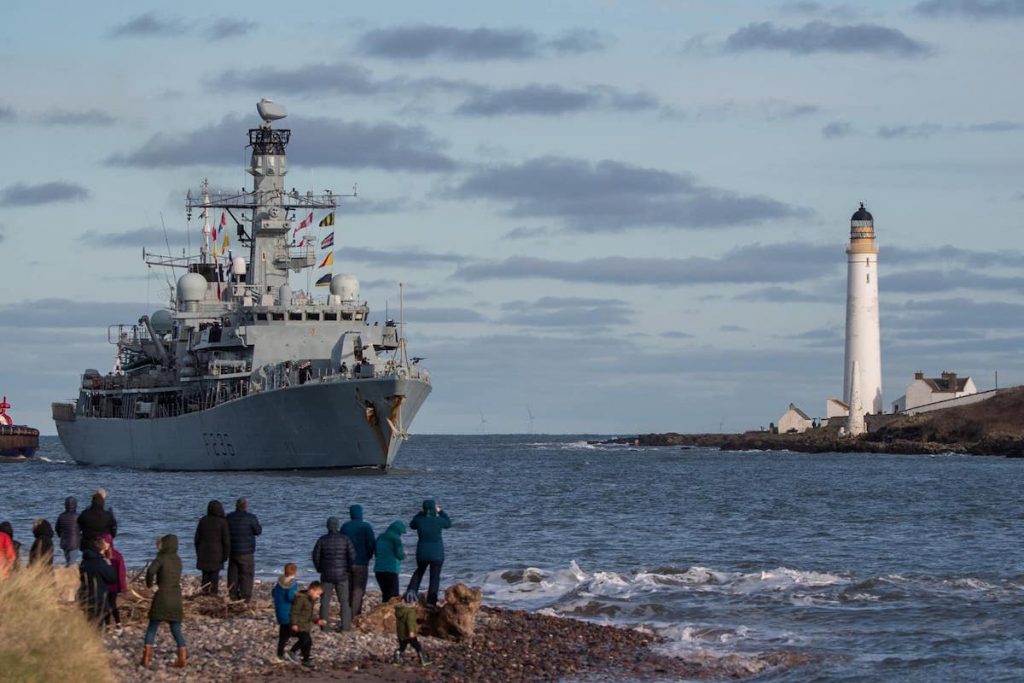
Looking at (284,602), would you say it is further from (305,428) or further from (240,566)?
(305,428)

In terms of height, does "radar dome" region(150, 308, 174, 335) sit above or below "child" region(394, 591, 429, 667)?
above

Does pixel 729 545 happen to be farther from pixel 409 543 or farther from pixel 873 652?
pixel 873 652

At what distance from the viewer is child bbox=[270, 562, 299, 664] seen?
18.8 metres

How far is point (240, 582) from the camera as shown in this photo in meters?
21.8

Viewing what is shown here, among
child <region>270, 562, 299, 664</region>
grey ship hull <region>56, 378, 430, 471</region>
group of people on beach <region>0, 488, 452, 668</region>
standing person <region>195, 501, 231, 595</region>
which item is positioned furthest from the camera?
grey ship hull <region>56, 378, 430, 471</region>

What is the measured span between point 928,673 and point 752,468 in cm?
7093

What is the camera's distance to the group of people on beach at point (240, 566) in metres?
18.4

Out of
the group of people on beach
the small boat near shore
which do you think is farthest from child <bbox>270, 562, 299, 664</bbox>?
the small boat near shore

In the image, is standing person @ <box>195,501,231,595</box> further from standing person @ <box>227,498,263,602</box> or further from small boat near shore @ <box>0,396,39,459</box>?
small boat near shore @ <box>0,396,39,459</box>

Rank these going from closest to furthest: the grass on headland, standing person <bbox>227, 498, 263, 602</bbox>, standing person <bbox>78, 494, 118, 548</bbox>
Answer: the grass on headland, standing person <bbox>78, 494, 118, 548</bbox>, standing person <bbox>227, 498, 263, 602</bbox>

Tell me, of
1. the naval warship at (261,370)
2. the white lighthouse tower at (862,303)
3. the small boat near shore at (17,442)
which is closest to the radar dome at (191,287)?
the naval warship at (261,370)

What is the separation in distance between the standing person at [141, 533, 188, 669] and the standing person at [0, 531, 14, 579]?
75.9 inches

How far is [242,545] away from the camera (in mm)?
21391

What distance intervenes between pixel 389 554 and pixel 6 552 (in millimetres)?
4823
